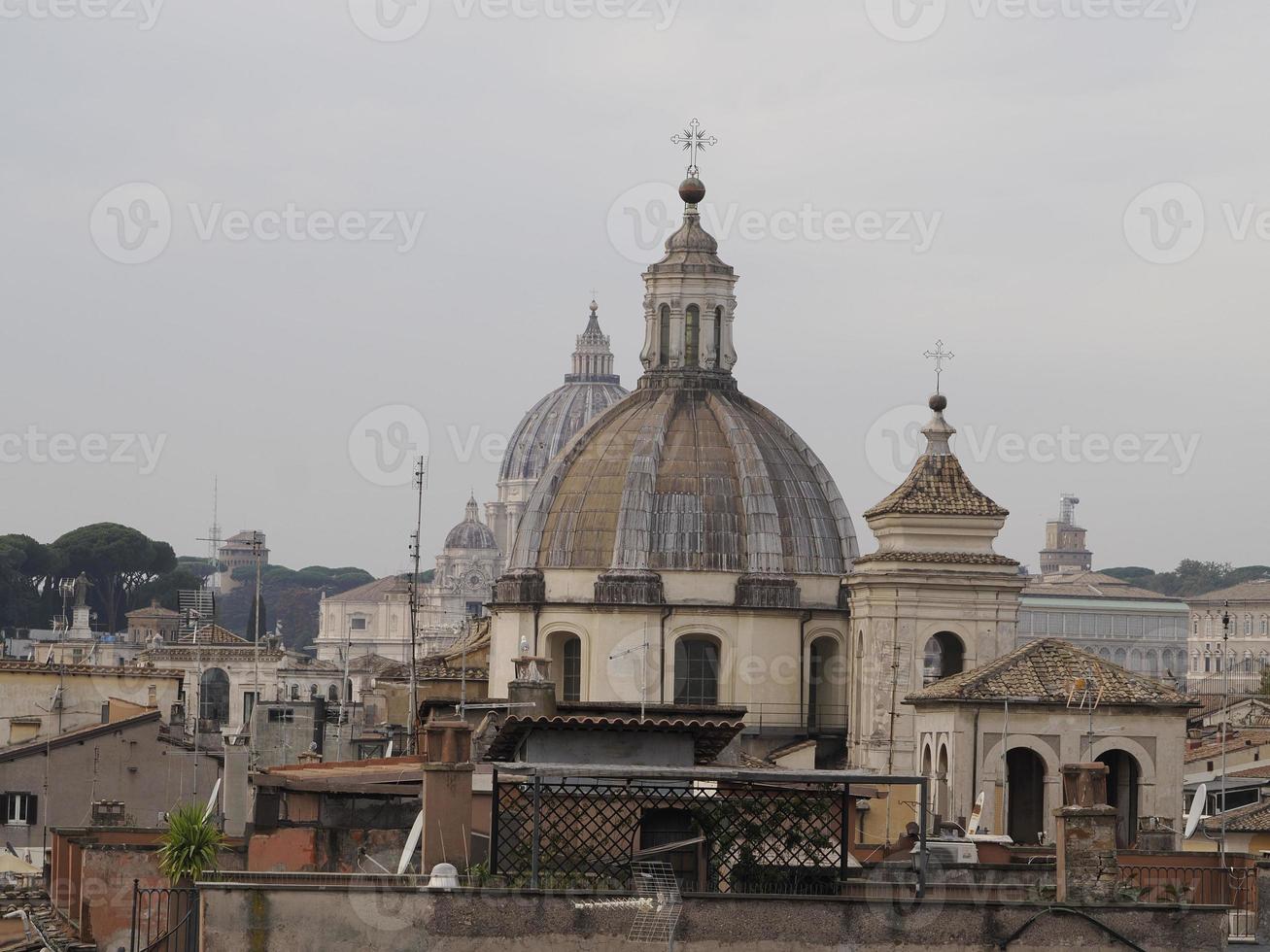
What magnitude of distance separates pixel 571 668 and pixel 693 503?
4352mm

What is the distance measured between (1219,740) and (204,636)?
60859 mm

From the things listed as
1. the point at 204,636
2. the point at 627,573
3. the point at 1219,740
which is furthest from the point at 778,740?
the point at 204,636

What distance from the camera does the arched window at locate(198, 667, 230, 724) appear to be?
118 m

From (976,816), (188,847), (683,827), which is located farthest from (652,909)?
(976,816)

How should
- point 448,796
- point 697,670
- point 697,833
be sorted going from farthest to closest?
point 697,670 → point 448,796 → point 697,833

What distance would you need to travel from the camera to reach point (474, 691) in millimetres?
70750

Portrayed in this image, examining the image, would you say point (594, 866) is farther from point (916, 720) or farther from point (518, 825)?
point (916, 720)

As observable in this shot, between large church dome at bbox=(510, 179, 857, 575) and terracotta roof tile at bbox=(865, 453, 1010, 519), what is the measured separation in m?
6.75

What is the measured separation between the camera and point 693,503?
227 feet

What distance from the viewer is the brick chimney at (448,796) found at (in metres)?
27.4

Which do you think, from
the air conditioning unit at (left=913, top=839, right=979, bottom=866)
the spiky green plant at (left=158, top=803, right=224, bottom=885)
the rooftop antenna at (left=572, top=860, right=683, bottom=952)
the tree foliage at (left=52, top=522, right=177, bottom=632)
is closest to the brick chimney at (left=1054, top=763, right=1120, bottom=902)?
the air conditioning unit at (left=913, top=839, right=979, bottom=866)

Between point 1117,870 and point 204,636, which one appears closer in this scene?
point 1117,870

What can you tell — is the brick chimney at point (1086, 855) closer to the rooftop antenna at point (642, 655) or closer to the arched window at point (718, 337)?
the rooftop antenna at point (642, 655)

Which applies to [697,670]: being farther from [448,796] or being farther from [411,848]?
[411,848]
